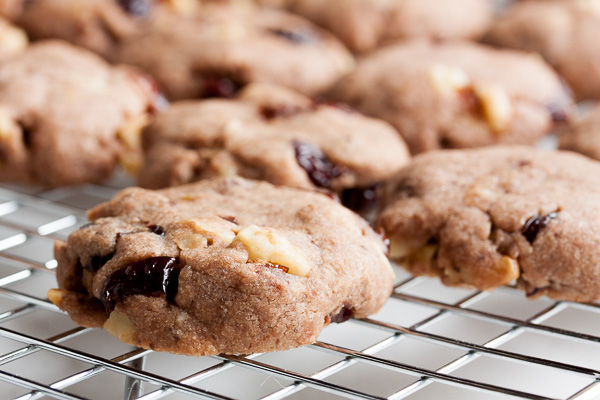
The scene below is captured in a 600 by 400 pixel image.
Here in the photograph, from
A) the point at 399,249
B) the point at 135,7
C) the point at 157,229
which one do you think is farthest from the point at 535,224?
the point at 135,7

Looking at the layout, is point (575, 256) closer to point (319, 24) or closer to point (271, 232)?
point (271, 232)

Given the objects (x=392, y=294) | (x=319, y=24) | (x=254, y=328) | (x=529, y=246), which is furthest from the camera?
(x=319, y=24)

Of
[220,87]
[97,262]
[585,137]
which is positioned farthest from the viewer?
[220,87]

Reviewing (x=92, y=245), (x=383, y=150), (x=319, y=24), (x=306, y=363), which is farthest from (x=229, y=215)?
(x=319, y=24)

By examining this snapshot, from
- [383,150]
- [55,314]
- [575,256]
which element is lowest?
[55,314]

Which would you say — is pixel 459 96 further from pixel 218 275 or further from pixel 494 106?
pixel 218 275

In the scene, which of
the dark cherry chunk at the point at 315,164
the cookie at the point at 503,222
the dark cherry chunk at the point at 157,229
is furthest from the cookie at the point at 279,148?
the dark cherry chunk at the point at 157,229
